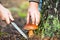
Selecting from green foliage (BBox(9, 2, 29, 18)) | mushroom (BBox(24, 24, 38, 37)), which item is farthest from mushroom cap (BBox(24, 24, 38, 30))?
green foliage (BBox(9, 2, 29, 18))

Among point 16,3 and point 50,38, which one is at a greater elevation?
point 16,3

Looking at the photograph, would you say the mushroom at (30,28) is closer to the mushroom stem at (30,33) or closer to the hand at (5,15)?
the mushroom stem at (30,33)

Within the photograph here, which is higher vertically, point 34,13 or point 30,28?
point 34,13

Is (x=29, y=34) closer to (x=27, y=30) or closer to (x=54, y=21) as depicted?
(x=27, y=30)

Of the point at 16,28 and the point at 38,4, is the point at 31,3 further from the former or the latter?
the point at 16,28

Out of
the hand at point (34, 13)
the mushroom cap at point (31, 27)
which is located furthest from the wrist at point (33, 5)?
the mushroom cap at point (31, 27)

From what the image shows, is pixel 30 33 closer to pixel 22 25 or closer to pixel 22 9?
pixel 22 25

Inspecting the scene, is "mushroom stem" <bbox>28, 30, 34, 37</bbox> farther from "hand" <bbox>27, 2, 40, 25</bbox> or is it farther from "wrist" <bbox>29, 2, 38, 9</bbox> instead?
"wrist" <bbox>29, 2, 38, 9</bbox>

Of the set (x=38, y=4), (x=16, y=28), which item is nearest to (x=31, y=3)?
(x=38, y=4)

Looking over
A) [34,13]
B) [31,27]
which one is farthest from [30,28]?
[34,13]

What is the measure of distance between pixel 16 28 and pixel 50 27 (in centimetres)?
31

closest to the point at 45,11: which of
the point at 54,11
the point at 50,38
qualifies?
the point at 54,11

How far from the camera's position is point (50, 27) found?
2.93 m

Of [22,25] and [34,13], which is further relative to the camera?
[22,25]
